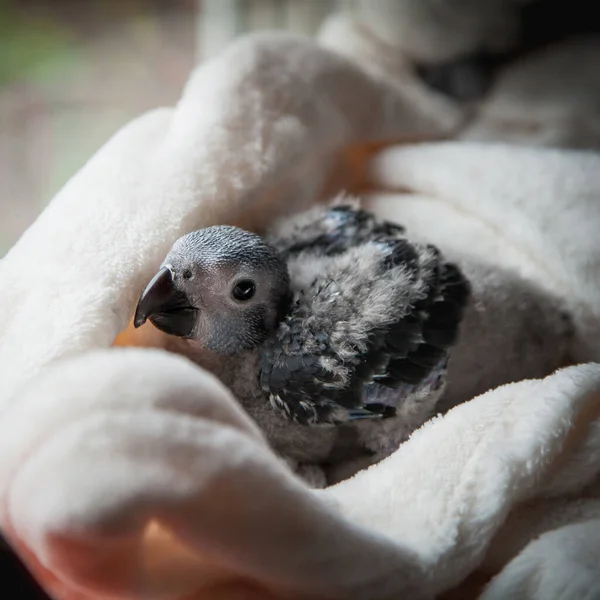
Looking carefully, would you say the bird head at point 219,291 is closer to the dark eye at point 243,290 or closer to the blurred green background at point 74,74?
the dark eye at point 243,290

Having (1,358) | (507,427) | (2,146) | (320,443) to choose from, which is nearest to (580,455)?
(507,427)

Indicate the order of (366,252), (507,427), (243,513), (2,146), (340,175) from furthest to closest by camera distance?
(340,175) < (2,146) < (366,252) < (507,427) < (243,513)

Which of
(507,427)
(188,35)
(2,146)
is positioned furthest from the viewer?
(188,35)

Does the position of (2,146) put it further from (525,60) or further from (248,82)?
(525,60)

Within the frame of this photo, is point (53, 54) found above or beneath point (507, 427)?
above

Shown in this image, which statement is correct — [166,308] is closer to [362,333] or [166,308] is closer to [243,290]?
[243,290]

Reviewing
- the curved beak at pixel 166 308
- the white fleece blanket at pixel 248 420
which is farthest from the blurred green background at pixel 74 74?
the curved beak at pixel 166 308

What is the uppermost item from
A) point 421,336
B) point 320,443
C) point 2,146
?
point 2,146

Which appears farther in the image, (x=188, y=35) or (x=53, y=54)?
(x=188, y=35)
